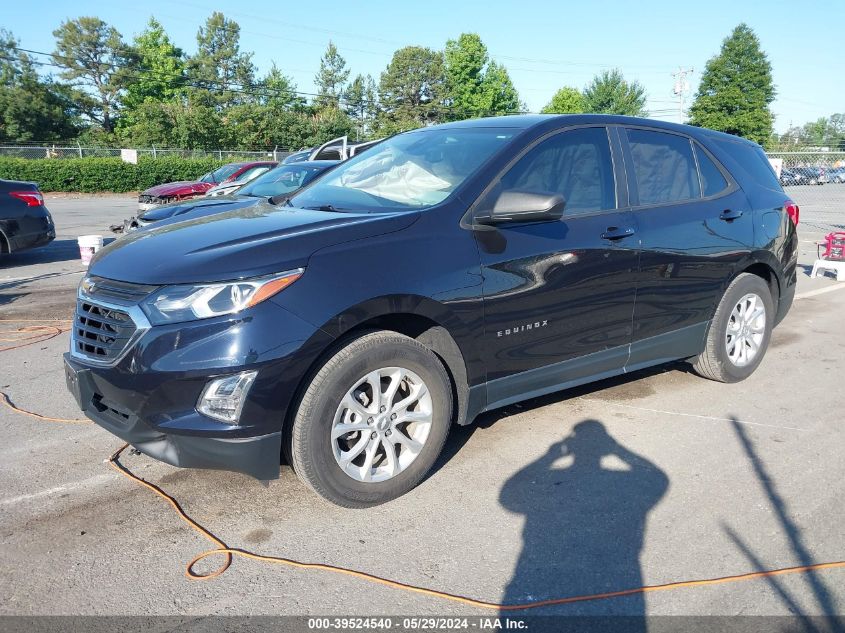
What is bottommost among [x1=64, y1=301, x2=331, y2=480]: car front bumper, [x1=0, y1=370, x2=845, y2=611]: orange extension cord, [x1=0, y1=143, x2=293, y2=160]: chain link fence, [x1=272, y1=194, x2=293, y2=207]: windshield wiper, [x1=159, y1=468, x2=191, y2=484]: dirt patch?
[x1=159, y1=468, x2=191, y2=484]: dirt patch

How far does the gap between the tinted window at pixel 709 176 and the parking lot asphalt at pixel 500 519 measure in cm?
151

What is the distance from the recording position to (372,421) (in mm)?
3283

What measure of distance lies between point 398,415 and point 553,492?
0.91m

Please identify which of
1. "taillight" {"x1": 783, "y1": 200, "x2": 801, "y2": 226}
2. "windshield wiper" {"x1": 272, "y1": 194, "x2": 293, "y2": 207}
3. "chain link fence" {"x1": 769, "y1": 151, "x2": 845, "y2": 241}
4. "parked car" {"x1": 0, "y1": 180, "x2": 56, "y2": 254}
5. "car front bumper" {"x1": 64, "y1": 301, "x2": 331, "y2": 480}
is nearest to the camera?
"car front bumper" {"x1": 64, "y1": 301, "x2": 331, "y2": 480}

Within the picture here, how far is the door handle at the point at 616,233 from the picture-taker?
4.10 meters

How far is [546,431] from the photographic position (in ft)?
14.0

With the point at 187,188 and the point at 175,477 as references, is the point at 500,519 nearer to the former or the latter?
the point at 175,477

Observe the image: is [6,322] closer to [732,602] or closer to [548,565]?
[548,565]

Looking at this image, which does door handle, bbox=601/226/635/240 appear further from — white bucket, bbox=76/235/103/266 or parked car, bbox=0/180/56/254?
parked car, bbox=0/180/56/254

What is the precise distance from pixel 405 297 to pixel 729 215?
2.87m

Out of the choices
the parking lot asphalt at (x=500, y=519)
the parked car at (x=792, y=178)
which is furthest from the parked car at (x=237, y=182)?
the parked car at (x=792, y=178)

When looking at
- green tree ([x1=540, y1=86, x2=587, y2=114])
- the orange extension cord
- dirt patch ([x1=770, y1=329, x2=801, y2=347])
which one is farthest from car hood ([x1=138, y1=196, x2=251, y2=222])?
green tree ([x1=540, y1=86, x2=587, y2=114])

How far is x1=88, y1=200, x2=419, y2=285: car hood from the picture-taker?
9.84 feet

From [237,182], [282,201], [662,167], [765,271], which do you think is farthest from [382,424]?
[237,182]
